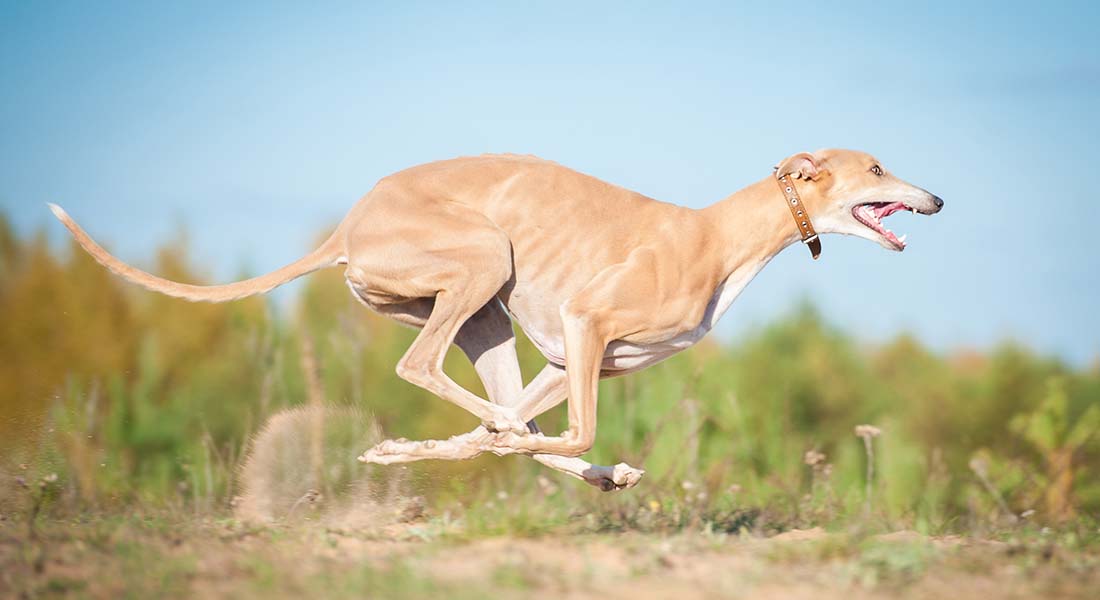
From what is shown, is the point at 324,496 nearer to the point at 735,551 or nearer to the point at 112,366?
the point at 735,551

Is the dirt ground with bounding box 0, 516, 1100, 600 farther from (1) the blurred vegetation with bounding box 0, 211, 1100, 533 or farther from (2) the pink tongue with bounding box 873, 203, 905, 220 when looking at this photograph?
(1) the blurred vegetation with bounding box 0, 211, 1100, 533

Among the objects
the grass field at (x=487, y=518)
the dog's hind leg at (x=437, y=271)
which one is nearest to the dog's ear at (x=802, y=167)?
the grass field at (x=487, y=518)

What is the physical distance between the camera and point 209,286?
263 inches

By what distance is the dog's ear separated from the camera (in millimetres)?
7004

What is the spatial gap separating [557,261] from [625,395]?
11212mm

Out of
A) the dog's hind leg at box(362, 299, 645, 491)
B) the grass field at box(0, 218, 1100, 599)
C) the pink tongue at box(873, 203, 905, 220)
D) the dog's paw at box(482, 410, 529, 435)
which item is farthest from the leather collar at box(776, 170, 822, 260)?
the dog's paw at box(482, 410, 529, 435)

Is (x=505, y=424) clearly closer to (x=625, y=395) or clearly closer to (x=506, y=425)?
(x=506, y=425)

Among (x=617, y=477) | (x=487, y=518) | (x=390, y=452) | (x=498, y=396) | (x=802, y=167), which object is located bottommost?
(x=487, y=518)

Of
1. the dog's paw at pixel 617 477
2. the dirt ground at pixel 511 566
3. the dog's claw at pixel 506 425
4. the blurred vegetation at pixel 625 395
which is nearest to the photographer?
the dirt ground at pixel 511 566

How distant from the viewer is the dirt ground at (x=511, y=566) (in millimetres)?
4480

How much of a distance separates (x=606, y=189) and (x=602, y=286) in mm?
774

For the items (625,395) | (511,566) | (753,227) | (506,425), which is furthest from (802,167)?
(625,395)

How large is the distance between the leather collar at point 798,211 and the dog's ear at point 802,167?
0.04 m

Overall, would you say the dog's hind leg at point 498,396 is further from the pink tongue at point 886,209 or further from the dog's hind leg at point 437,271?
the pink tongue at point 886,209
